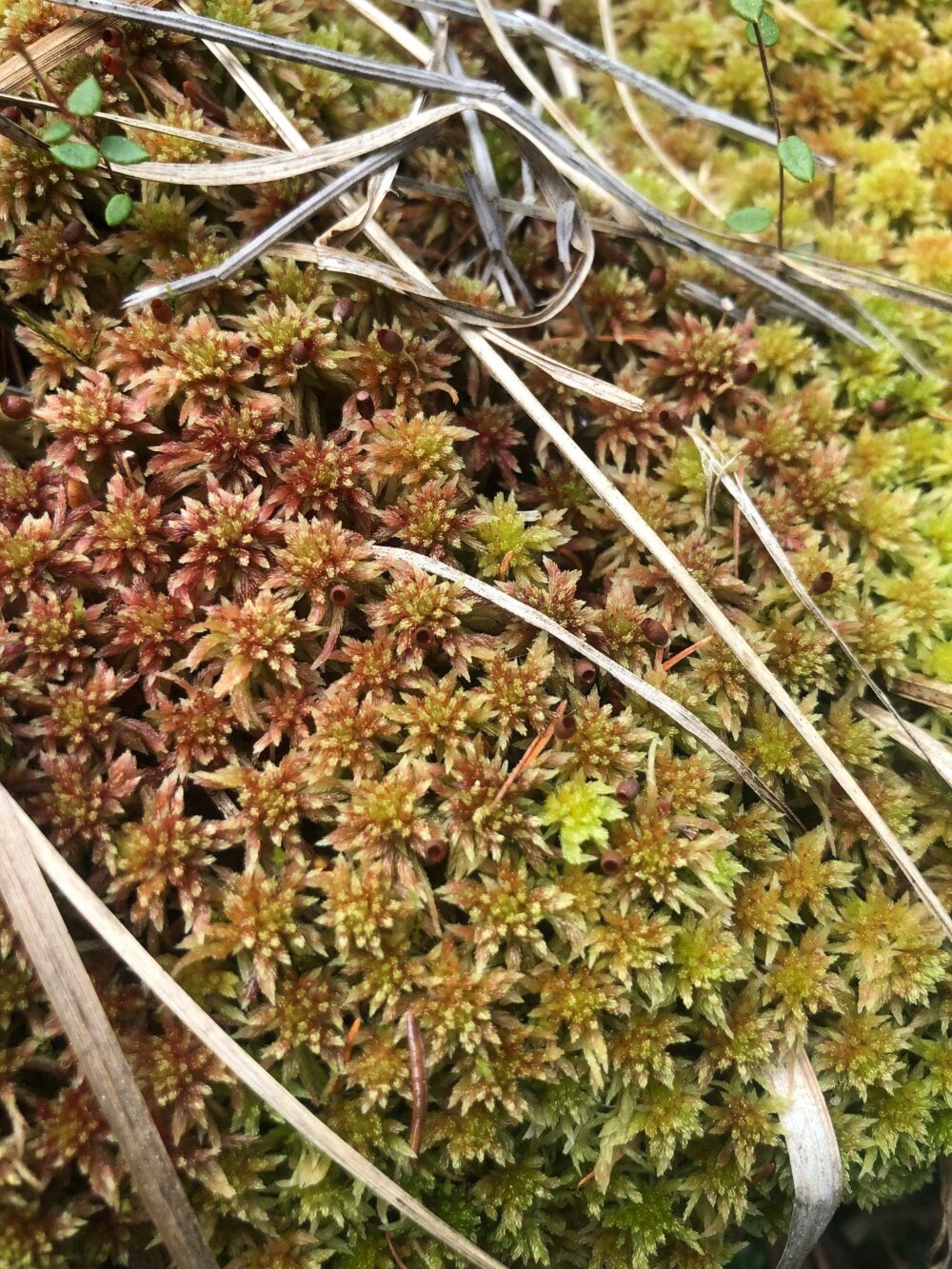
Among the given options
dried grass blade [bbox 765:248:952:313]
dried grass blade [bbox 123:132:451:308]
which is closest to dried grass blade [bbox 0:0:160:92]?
dried grass blade [bbox 123:132:451:308]

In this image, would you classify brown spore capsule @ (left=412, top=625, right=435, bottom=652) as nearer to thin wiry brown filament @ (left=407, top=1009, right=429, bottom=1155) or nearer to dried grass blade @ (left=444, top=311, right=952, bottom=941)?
dried grass blade @ (left=444, top=311, right=952, bottom=941)

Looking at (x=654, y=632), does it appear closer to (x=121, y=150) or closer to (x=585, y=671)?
(x=585, y=671)

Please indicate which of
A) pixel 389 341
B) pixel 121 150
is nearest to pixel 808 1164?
pixel 389 341

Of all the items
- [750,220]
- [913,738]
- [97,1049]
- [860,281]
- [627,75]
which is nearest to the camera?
[97,1049]

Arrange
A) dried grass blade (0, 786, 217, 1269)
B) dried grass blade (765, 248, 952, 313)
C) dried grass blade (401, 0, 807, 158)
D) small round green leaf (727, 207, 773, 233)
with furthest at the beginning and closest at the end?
dried grass blade (401, 0, 807, 158) → dried grass blade (765, 248, 952, 313) → small round green leaf (727, 207, 773, 233) → dried grass blade (0, 786, 217, 1269)

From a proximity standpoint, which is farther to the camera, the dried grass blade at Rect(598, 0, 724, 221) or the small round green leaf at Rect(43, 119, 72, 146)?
the dried grass blade at Rect(598, 0, 724, 221)
